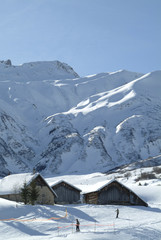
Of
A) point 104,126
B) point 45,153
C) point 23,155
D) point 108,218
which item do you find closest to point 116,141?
point 104,126

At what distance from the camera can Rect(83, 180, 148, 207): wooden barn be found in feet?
184

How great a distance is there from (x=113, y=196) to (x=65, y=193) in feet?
25.6

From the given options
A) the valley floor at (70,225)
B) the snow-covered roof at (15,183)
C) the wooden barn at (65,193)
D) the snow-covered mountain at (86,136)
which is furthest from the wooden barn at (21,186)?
the snow-covered mountain at (86,136)

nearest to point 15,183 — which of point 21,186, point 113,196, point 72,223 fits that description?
point 21,186

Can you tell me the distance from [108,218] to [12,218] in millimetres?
12245

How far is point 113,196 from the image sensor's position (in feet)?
187

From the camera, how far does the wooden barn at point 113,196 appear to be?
2208 inches

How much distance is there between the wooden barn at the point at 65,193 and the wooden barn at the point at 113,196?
1647mm

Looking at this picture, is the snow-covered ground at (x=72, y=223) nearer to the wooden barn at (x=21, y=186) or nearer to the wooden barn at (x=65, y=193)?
the wooden barn at (x=21, y=186)

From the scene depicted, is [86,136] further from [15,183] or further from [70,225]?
[70,225]

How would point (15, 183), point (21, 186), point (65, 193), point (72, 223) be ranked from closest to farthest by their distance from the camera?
point (72, 223)
point (21, 186)
point (15, 183)
point (65, 193)

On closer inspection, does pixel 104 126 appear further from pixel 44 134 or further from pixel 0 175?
pixel 0 175

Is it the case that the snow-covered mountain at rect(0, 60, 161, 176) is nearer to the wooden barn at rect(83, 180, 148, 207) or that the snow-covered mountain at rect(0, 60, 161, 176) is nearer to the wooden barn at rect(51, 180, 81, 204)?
the wooden barn at rect(51, 180, 81, 204)

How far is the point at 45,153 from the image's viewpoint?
550 ft
